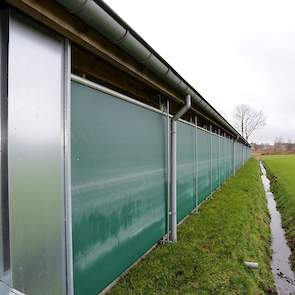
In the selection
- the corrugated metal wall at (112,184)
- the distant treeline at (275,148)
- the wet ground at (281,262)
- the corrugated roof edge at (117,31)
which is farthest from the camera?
the distant treeline at (275,148)

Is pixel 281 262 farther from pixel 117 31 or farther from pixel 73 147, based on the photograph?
pixel 117 31

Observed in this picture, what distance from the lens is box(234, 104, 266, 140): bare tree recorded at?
231 ft

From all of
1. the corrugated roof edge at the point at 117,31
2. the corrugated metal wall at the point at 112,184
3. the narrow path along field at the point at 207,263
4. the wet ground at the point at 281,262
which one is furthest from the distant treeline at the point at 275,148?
the corrugated roof edge at the point at 117,31

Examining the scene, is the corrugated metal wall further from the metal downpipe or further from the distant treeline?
the distant treeline

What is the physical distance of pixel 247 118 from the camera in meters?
71.2

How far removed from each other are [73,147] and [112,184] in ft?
2.60

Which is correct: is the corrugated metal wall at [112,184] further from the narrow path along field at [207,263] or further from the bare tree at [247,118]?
the bare tree at [247,118]

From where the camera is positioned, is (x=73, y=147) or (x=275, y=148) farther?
(x=275, y=148)

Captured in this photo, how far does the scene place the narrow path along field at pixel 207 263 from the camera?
3.48m

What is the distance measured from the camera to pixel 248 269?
4.38 meters

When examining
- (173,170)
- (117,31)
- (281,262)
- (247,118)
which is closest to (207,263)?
(173,170)

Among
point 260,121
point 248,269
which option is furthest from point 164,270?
point 260,121

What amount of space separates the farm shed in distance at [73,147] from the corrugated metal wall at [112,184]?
0.4 inches

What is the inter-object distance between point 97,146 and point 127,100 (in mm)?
905
